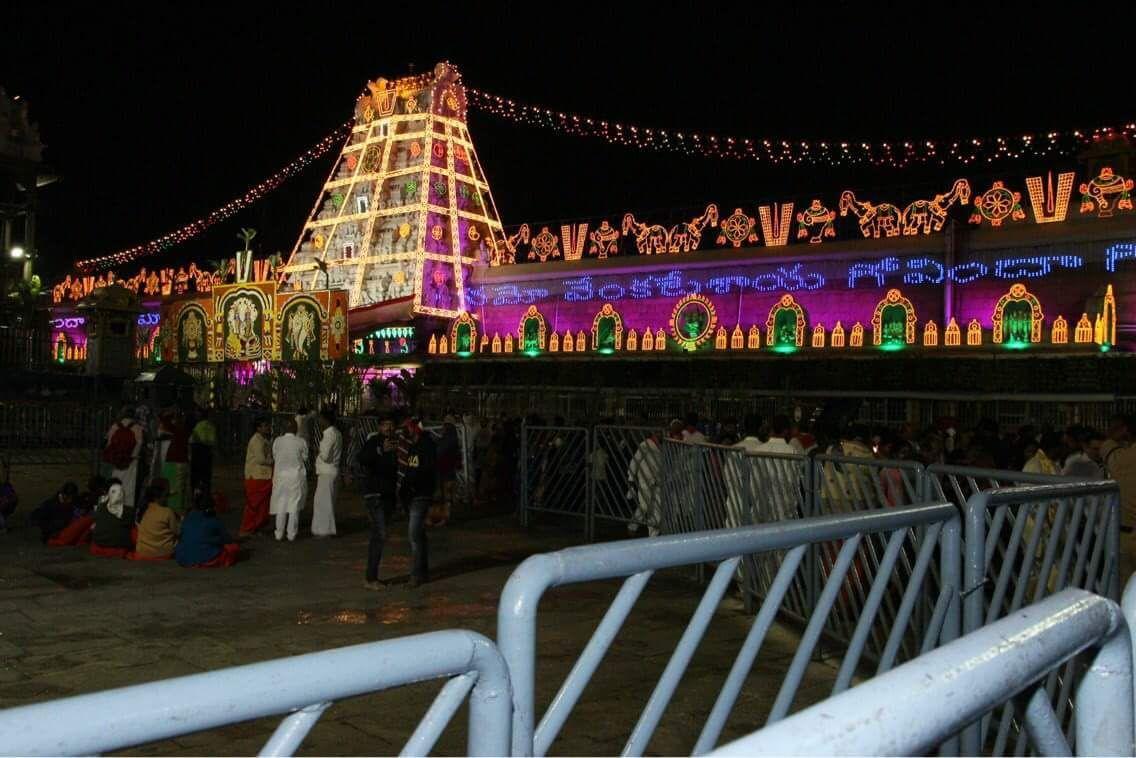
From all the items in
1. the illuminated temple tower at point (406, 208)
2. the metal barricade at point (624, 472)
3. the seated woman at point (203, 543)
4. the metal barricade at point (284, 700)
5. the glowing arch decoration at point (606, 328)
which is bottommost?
the seated woman at point (203, 543)

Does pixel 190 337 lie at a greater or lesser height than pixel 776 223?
lesser

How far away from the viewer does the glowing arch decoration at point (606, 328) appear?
3553cm

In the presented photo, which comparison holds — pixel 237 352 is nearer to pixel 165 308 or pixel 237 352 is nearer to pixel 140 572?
pixel 165 308

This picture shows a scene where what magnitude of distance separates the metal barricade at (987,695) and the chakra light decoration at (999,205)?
29414mm

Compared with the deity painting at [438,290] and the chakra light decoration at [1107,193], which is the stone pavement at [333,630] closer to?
the chakra light decoration at [1107,193]

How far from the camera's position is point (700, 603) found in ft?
9.78

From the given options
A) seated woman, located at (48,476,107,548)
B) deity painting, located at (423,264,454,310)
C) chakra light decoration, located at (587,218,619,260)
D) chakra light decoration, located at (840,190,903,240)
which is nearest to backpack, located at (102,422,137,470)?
seated woman, located at (48,476,107,548)

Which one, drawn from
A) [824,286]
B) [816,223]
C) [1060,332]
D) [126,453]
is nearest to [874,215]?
[816,223]

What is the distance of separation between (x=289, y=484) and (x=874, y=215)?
22.9 m

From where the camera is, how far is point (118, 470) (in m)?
13.3

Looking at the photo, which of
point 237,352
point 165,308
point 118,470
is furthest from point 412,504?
point 165,308

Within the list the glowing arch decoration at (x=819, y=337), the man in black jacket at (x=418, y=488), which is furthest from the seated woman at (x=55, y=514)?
the glowing arch decoration at (x=819, y=337)

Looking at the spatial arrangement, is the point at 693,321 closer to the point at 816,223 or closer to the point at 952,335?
the point at 816,223

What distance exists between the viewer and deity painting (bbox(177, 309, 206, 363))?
40.2 meters
